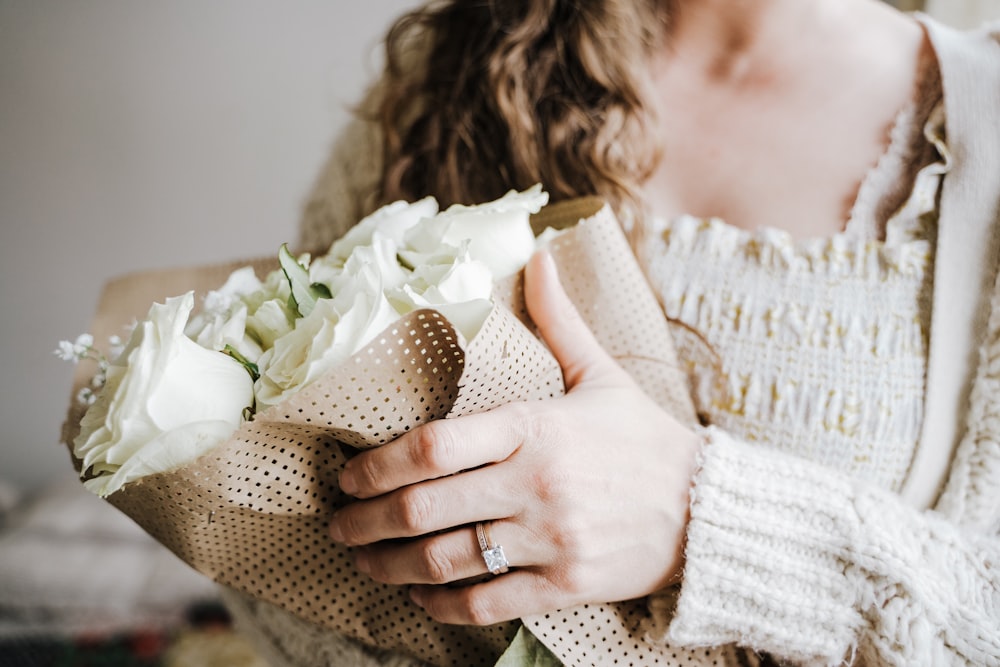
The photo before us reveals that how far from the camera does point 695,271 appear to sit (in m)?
0.80

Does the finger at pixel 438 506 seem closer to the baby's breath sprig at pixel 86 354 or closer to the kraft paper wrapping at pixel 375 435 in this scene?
the kraft paper wrapping at pixel 375 435

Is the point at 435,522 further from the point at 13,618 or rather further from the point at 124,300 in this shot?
the point at 13,618

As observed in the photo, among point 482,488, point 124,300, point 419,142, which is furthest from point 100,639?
point 482,488

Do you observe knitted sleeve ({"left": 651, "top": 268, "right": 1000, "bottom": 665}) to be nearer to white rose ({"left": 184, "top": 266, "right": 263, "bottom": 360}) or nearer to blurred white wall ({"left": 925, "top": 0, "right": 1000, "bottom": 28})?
white rose ({"left": 184, "top": 266, "right": 263, "bottom": 360})

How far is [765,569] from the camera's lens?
0.61 meters

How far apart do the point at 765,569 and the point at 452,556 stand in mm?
281

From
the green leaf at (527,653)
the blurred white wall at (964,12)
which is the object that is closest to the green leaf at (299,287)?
the green leaf at (527,653)

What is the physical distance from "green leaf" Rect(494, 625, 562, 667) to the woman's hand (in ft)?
0.13

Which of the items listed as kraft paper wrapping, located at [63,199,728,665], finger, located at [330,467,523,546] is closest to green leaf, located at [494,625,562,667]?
kraft paper wrapping, located at [63,199,728,665]

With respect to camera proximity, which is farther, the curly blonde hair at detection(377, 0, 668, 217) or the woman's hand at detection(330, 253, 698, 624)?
the curly blonde hair at detection(377, 0, 668, 217)

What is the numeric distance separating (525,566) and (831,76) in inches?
27.8

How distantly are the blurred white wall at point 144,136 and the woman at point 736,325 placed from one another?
782mm

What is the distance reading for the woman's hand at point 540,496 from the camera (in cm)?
52

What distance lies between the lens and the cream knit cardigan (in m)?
0.59
